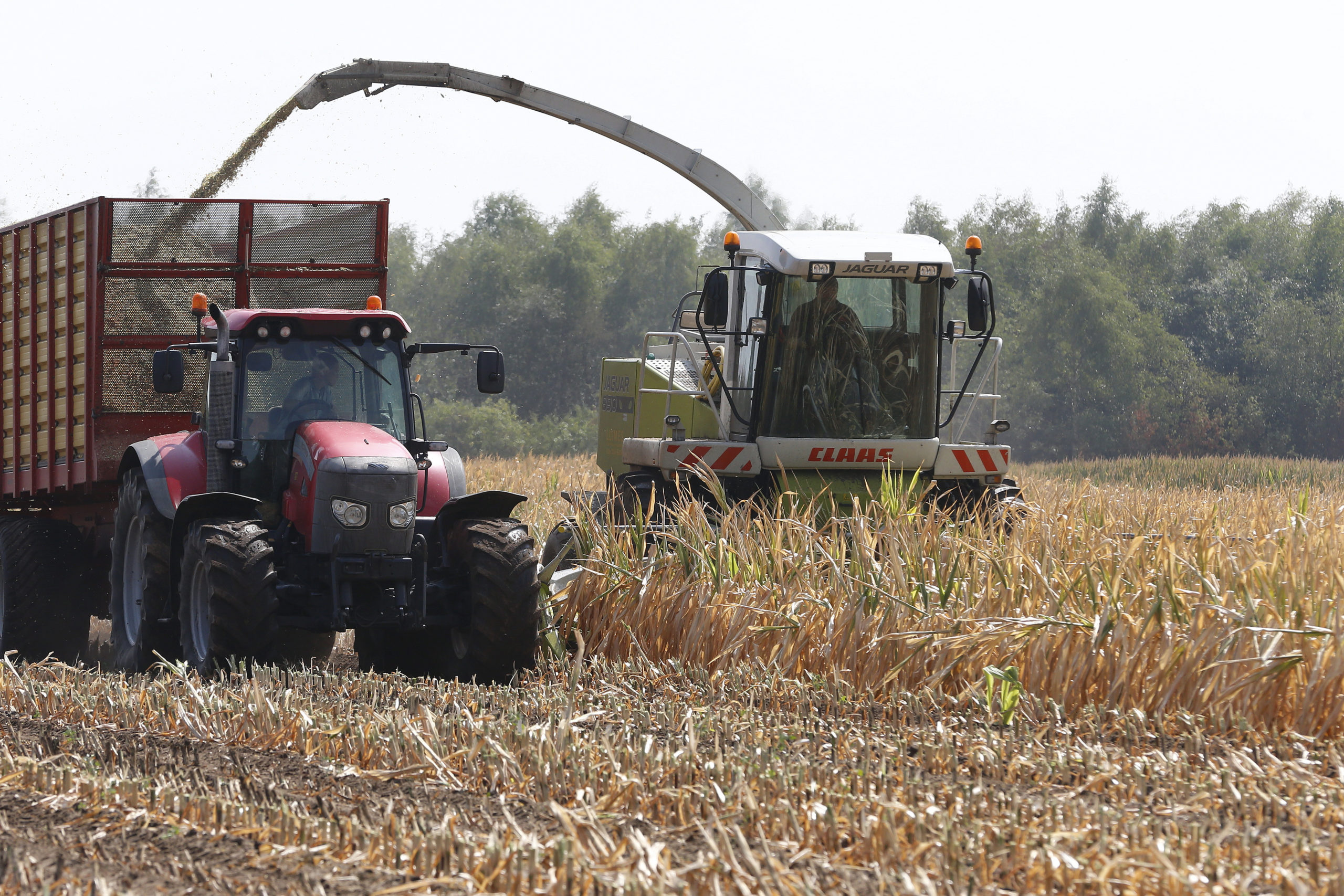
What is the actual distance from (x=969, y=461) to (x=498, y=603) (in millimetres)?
4359

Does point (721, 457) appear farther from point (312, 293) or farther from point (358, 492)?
point (358, 492)

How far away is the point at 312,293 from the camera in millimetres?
8383

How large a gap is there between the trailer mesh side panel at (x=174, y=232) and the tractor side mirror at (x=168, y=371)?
4.94ft

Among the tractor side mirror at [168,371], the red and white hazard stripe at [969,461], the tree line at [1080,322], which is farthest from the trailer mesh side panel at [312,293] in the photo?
the tree line at [1080,322]

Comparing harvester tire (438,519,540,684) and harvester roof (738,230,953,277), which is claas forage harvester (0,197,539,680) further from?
harvester roof (738,230,953,277)

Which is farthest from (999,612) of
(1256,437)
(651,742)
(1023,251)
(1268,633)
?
(1023,251)

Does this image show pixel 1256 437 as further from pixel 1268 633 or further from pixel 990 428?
pixel 1268 633

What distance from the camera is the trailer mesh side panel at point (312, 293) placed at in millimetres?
8305

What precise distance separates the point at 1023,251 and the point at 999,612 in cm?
4671

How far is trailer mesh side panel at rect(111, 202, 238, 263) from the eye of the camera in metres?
7.97

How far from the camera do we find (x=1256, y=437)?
42.1 m

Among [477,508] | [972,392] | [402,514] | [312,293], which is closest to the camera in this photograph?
[402,514]

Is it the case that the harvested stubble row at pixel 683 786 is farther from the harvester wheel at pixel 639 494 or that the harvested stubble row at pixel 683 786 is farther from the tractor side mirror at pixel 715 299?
the tractor side mirror at pixel 715 299

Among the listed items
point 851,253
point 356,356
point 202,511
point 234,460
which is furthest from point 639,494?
point 202,511
